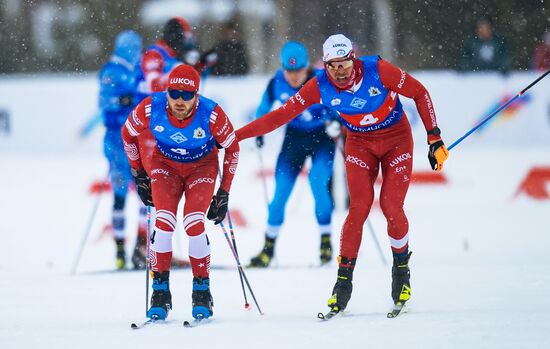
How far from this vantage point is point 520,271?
8195 mm

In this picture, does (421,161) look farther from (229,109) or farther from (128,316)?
(128,316)

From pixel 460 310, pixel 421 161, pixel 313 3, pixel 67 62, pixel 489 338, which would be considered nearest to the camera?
pixel 489 338

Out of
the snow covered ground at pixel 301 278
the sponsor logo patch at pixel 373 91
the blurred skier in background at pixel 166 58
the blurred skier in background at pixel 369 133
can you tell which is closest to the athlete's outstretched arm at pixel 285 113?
the blurred skier in background at pixel 369 133

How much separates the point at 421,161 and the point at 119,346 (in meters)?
10.6

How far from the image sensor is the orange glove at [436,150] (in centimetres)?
659

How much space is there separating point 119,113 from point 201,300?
147 inches

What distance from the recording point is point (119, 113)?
9.72 meters

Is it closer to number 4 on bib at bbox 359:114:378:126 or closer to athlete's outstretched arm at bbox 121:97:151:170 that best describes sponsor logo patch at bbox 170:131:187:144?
athlete's outstretched arm at bbox 121:97:151:170

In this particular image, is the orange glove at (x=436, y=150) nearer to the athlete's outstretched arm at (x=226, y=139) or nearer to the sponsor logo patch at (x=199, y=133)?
the athlete's outstretched arm at (x=226, y=139)

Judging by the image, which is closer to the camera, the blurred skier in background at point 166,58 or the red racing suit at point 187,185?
the red racing suit at point 187,185

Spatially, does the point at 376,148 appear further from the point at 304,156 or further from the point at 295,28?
the point at 295,28

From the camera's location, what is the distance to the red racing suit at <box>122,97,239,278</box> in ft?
21.5

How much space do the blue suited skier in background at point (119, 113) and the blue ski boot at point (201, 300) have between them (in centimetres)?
311

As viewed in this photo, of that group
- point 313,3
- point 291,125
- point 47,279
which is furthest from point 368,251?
point 313,3
